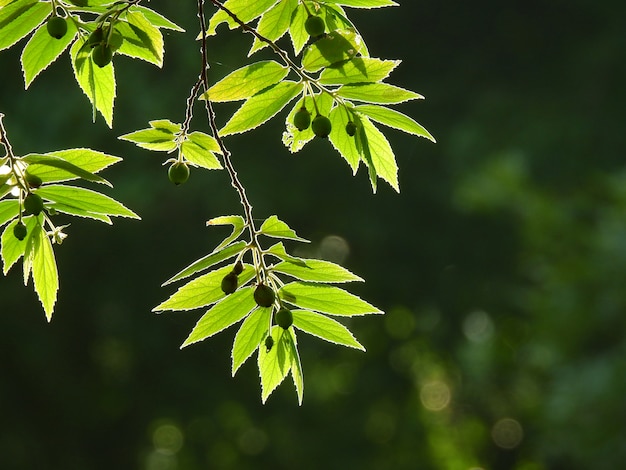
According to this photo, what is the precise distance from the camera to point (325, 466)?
9.52 metres

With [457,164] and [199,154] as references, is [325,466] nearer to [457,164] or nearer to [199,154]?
[457,164]

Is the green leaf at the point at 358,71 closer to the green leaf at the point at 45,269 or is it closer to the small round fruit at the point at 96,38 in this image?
the small round fruit at the point at 96,38

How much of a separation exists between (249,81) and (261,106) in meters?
0.03

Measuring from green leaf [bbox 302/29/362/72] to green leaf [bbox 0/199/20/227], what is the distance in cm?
40

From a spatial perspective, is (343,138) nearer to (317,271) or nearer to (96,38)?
(317,271)

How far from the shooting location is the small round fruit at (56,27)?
1.20 metres

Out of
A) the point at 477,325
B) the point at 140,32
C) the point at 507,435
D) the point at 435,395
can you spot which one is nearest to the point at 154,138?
the point at 140,32

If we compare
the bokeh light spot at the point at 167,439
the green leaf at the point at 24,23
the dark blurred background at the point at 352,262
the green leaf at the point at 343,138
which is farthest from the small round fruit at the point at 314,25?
the bokeh light spot at the point at 167,439

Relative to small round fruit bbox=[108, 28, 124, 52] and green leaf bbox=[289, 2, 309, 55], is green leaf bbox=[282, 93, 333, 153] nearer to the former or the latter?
green leaf bbox=[289, 2, 309, 55]

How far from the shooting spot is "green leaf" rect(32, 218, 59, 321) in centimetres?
129

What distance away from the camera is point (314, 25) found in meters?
1.21

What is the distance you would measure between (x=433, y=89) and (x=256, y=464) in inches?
155

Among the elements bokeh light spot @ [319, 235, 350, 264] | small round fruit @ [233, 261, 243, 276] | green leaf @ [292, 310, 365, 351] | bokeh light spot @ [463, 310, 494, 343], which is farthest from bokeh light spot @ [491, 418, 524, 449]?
small round fruit @ [233, 261, 243, 276]

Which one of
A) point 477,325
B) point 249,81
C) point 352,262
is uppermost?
Answer: point 249,81
